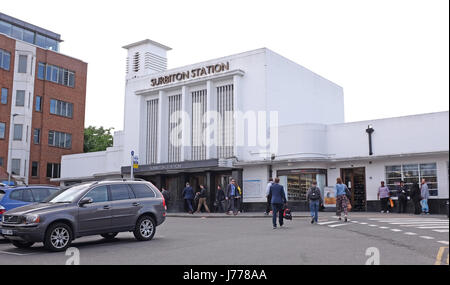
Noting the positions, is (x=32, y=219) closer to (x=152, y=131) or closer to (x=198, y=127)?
(x=198, y=127)

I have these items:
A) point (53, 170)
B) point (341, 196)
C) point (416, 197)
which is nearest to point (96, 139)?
point (53, 170)

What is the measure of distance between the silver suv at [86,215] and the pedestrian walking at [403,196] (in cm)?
1514

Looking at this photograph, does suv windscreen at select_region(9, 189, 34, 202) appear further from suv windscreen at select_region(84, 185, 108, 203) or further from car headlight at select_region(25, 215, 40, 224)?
car headlight at select_region(25, 215, 40, 224)

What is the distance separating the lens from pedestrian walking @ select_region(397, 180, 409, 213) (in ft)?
80.0

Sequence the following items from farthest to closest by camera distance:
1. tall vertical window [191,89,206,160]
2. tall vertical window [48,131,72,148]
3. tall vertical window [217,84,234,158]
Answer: tall vertical window [48,131,72,148] < tall vertical window [191,89,206,160] < tall vertical window [217,84,234,158]

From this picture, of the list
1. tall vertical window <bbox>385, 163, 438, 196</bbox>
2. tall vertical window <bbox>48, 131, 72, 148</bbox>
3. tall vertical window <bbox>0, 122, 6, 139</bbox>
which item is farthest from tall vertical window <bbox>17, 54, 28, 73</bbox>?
tall vertical window <bbox>385, 163, 438, 196</bbox>

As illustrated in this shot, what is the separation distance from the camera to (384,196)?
81.6 feet

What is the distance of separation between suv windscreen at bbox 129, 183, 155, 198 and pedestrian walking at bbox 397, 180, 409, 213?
605 inches

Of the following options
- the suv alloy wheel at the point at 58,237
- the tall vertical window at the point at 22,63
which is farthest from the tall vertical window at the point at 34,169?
the suv alloy wheel at the point at 58,237

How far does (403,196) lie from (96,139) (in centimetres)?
4752

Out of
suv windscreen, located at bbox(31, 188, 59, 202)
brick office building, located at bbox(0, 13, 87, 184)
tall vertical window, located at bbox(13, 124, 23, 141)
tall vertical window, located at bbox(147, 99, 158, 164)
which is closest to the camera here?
suv windscreen, located at bbox(31, 188, 59, 202)

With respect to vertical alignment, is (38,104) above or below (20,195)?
above

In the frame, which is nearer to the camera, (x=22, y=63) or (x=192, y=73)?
(x=192, y=73)

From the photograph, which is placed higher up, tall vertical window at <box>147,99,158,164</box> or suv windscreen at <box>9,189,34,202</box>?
tall vertical window at <box>147,99,158,164</box>
